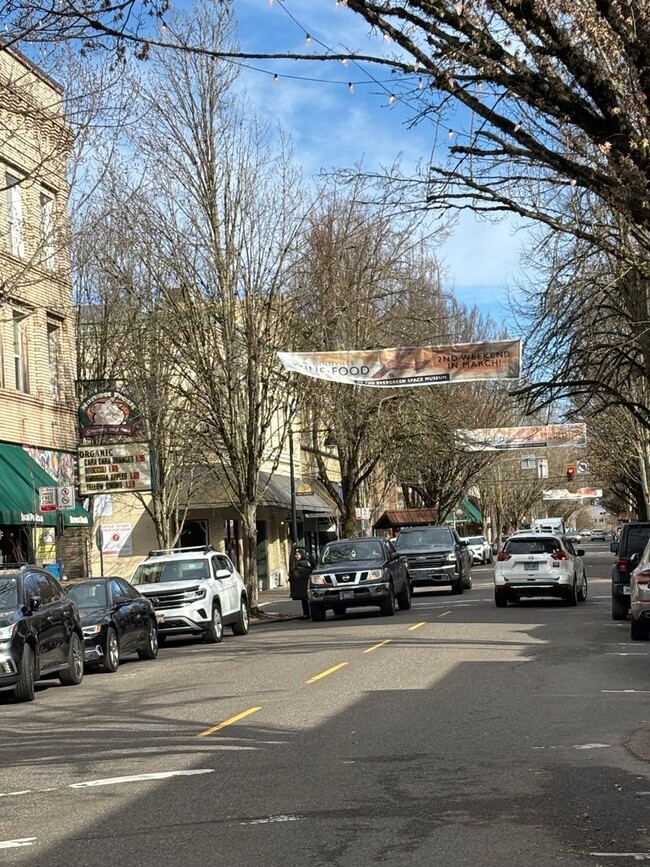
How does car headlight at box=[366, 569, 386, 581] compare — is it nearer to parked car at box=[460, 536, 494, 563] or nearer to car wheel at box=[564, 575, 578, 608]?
car wheel at box=[564, 575, 578, 608]

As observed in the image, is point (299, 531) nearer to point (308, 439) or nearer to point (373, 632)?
point (308, 439)

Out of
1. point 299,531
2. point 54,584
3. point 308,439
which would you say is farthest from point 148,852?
point 299,531

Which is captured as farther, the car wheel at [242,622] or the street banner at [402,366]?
the car wheel at [242,622]

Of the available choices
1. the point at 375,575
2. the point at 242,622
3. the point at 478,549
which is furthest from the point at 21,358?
the point at 478,549

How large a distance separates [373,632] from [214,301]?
11522 millimetres

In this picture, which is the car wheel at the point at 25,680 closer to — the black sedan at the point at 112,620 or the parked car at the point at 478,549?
the black sedan at the point at 112,620

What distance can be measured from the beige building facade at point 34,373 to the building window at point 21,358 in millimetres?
23

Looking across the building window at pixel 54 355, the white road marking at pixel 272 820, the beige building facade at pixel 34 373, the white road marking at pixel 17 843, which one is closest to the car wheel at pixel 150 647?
the beige building facade at pixel 34 373

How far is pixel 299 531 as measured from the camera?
198ft

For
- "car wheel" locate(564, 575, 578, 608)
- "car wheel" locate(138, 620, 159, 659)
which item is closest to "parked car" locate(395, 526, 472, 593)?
"car wheel" locate(564, 575, 578, 608)

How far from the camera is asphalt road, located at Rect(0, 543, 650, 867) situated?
712 cm

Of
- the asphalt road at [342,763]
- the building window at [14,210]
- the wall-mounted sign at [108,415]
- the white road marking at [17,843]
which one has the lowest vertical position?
the asphalt road at [342,763]

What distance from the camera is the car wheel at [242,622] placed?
2647cm

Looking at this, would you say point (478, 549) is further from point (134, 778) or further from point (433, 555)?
point (134, 778)
